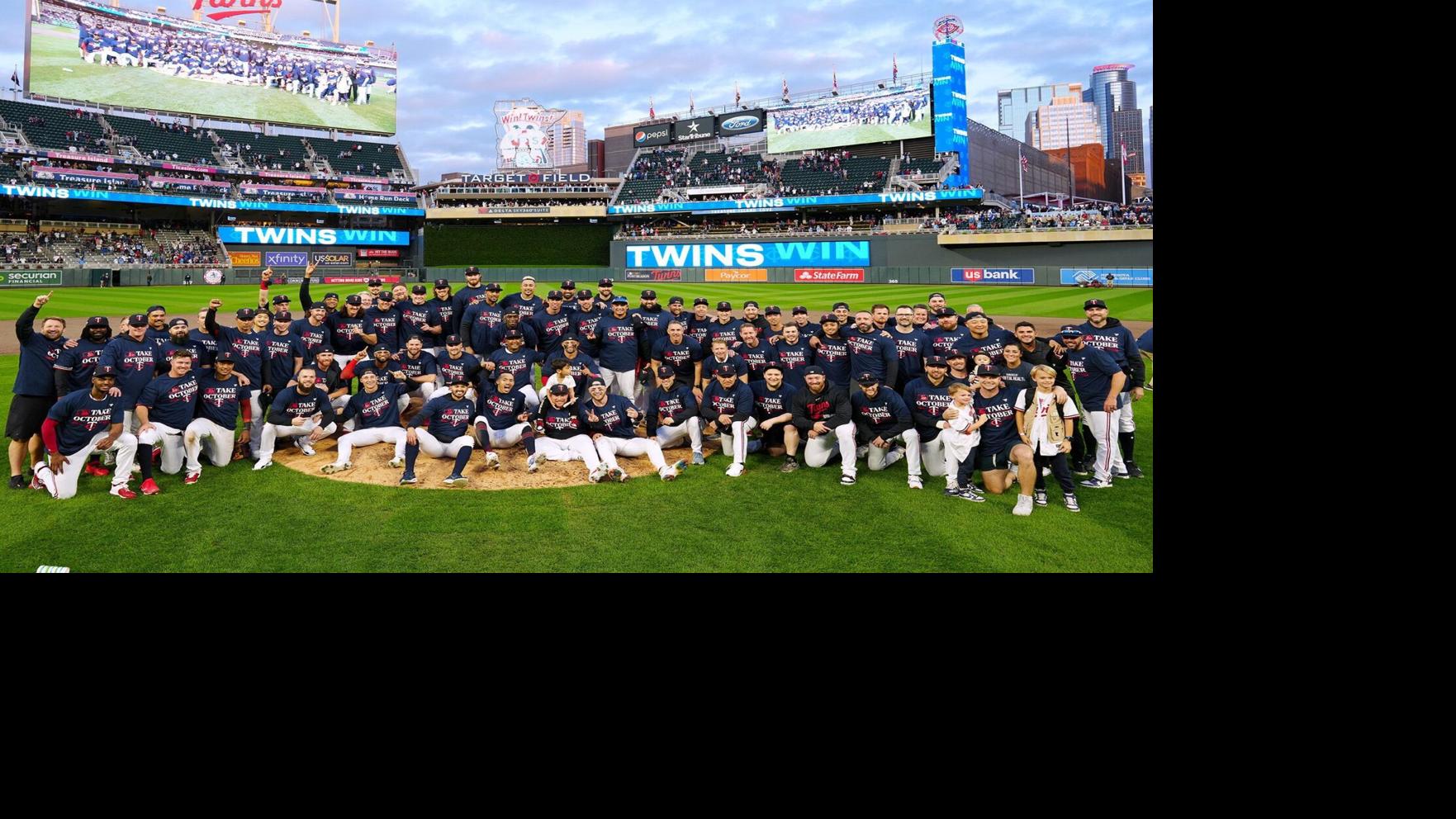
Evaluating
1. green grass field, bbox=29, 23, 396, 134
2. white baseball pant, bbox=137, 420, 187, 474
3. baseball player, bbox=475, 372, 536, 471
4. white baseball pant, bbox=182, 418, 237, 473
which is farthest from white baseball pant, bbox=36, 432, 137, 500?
green grass field, bbox=29, 23, 396, 134

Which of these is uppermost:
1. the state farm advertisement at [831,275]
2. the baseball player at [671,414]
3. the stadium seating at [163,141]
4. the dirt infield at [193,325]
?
the stadium seating at [163,141]

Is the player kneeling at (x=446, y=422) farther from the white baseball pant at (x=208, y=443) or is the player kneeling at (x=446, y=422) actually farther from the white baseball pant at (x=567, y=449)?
the white baseball pant at (x=208, y=443)

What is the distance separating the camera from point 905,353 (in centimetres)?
812

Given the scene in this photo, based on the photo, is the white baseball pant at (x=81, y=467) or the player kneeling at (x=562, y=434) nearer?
the white baseball pant at (x=81, y=467)

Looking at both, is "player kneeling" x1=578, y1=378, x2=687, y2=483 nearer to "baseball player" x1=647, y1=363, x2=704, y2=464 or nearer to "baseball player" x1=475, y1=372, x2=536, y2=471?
"baseball player" x1=647, y1=363, x2=704, y2=464

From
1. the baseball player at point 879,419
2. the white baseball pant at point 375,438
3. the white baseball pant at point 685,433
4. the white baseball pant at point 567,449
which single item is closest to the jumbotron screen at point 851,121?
the white baseball pant at point 685,433

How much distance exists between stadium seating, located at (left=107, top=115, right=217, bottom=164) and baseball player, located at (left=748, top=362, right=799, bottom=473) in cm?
5357

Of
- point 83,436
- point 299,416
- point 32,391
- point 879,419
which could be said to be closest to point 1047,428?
point 879,419

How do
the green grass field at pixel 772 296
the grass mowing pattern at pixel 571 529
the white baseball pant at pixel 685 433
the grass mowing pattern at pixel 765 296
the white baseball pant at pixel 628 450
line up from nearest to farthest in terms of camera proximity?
the grass mowing pattern at pixel 571 529 < the white baseball pant at pixel 628 450 < the white baseball pant at pixel 685 433 < the grass mowing pattern at pixel 765 296 < the green grass field at pixel 772 296

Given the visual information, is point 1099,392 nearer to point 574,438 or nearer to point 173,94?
point 574,438

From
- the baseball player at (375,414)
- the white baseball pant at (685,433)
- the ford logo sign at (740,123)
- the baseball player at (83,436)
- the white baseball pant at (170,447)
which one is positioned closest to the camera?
the baseball player at (83,436)

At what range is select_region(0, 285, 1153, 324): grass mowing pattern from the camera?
22.4 m

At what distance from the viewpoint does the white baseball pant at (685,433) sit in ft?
26.4

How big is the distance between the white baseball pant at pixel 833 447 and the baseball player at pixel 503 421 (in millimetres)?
2671
